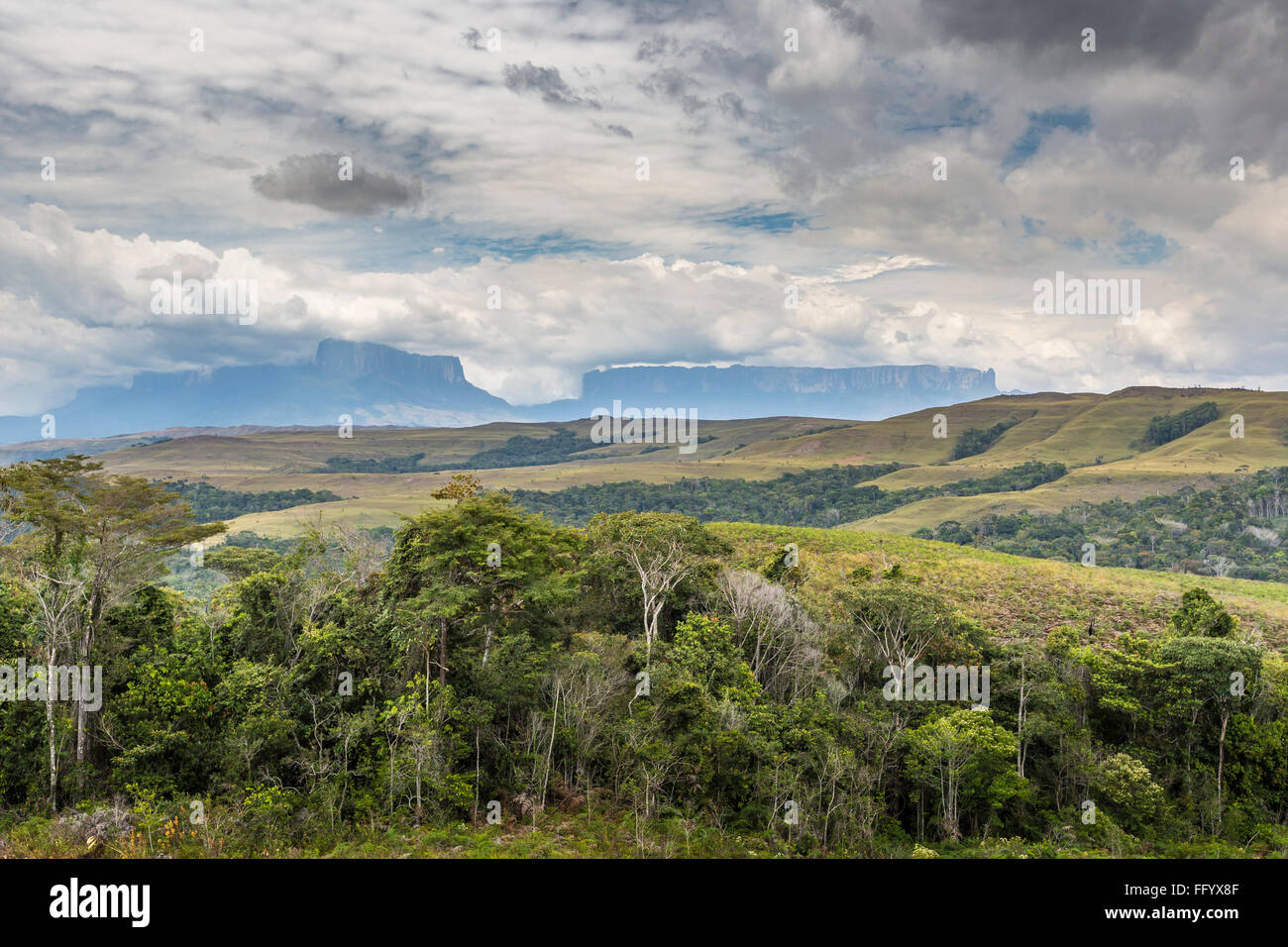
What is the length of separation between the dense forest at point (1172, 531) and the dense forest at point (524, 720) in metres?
102

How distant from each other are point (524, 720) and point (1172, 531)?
499 feet

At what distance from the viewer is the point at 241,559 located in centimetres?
3612

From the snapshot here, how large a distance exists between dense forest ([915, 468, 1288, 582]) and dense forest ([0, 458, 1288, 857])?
102159mm

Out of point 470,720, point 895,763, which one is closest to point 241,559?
point 470,720

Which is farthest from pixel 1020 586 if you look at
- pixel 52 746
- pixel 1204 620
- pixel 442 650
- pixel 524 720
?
pixel 52 746

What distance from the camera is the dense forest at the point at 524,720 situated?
22.0 m

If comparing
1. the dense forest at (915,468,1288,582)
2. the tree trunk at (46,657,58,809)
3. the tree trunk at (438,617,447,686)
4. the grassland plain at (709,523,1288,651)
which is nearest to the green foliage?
the grassland plain at (709,523,1288,651)

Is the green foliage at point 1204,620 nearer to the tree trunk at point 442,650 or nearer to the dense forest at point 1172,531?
the tree trunk at point 442,650

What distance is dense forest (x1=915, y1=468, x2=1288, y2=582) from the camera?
118 meters

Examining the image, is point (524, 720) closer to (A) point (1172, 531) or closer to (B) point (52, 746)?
(B) point (52, 746)

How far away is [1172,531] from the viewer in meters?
134

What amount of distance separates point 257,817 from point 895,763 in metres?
22.4

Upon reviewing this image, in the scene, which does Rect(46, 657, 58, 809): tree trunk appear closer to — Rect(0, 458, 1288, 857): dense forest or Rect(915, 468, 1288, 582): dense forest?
Rect(0, 458, 1288, 857): dense forest

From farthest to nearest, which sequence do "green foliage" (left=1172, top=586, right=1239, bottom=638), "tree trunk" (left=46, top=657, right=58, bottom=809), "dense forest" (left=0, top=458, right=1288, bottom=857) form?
1. "green foliage" (left=1172, top=586, right=1239, bottom=638)
2. "dense forest" (left=0, top=458, right=1288, bottom=857)
3. "tree trunk" (left=46, top=657, right=58, bottom=809)
